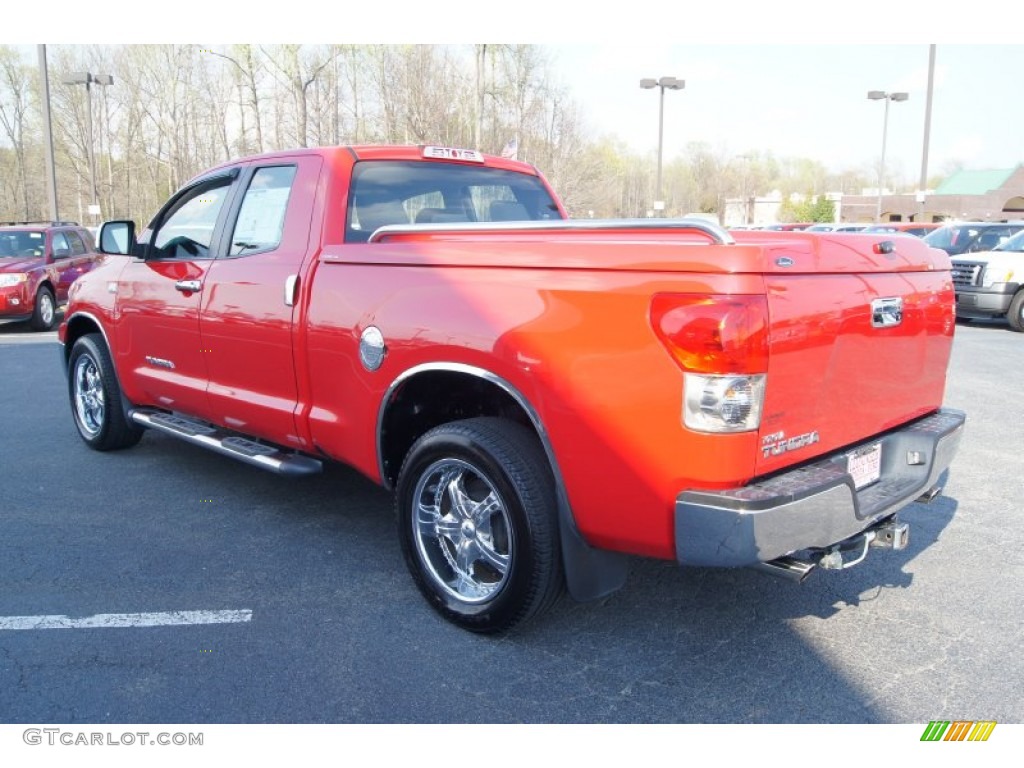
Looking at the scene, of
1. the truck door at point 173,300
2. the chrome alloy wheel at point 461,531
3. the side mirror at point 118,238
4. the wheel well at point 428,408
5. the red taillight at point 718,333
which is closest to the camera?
the red taillight at point 718,333

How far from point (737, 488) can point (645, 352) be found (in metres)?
0.52

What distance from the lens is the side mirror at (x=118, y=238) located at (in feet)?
17.1

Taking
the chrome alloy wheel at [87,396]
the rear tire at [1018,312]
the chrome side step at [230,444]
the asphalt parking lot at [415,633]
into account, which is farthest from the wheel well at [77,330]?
the rear tire at [1018,312]

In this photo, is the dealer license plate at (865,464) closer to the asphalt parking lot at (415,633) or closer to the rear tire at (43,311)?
the asphalt parking lot at (415,633)

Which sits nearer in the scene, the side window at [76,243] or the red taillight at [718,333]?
the red taillight at [718,333]

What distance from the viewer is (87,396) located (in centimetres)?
608

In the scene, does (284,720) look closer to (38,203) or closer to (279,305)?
(279,305)

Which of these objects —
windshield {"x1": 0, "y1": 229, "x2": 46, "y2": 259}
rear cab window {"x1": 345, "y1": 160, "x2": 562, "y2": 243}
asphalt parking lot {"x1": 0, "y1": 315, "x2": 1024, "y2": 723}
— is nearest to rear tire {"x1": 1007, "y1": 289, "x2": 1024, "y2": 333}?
asphalt parking lot {"x1": 0, "y1": 315, "x2": 1024, "y2": 723}

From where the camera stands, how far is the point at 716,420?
2.53 meters

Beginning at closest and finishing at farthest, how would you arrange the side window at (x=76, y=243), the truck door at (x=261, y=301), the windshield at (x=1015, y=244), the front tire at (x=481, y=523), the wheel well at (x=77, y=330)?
the front tire at (x=481, y=523) < the truck door at (x=261, y=301) < the wheel well at (x=77, y=330) < the windshield at (x=1015, y=244) < the side window at (x=76, y=243)

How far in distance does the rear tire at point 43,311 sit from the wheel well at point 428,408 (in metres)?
12.1

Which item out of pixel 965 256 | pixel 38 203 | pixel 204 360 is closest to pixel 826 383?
pixel 204 360

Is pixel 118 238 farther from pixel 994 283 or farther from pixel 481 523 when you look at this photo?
pixel 994 283
